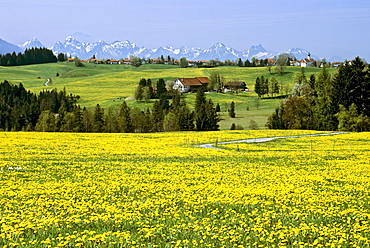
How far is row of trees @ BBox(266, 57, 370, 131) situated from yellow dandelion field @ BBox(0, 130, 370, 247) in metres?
56.2

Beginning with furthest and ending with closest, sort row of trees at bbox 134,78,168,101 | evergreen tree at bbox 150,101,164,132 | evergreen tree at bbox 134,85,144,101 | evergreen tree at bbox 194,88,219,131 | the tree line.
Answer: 1. row of trees at bbox 134,78,168,101
2. evergreen tree at bbox 134,85,144,101
3. evergreen tree at bbox 150,101,164,132
4. evergreen tree at bbox 194,88,219,131
5. the tree line

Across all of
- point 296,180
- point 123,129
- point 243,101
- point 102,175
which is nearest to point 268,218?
point 296,180

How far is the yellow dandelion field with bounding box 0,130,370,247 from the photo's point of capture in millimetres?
11617

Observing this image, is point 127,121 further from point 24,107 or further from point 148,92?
point 148,92

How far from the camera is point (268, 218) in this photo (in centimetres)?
1424

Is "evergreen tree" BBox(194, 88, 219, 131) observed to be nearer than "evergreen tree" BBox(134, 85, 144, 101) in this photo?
Yes

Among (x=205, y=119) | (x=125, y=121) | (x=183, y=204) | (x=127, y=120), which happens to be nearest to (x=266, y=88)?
(x=205, y=119)

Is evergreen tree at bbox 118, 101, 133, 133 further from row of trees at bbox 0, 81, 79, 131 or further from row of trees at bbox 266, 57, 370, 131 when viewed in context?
row of trees at bbox 266, 57, 370, 131

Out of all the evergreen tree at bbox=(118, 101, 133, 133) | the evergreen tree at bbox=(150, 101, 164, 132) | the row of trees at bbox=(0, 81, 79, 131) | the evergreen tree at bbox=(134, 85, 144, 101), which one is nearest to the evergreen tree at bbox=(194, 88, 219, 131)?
the evergreen tree at bbox=(150, 101, 164, 132)

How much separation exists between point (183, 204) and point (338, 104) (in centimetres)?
8169

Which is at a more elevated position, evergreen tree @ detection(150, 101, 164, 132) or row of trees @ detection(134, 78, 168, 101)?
row of trees @ detection(134, 78, 168, 101)

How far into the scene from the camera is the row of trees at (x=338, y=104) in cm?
8519

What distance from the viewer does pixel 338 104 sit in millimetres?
90562

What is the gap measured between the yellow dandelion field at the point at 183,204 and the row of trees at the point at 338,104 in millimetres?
56193
